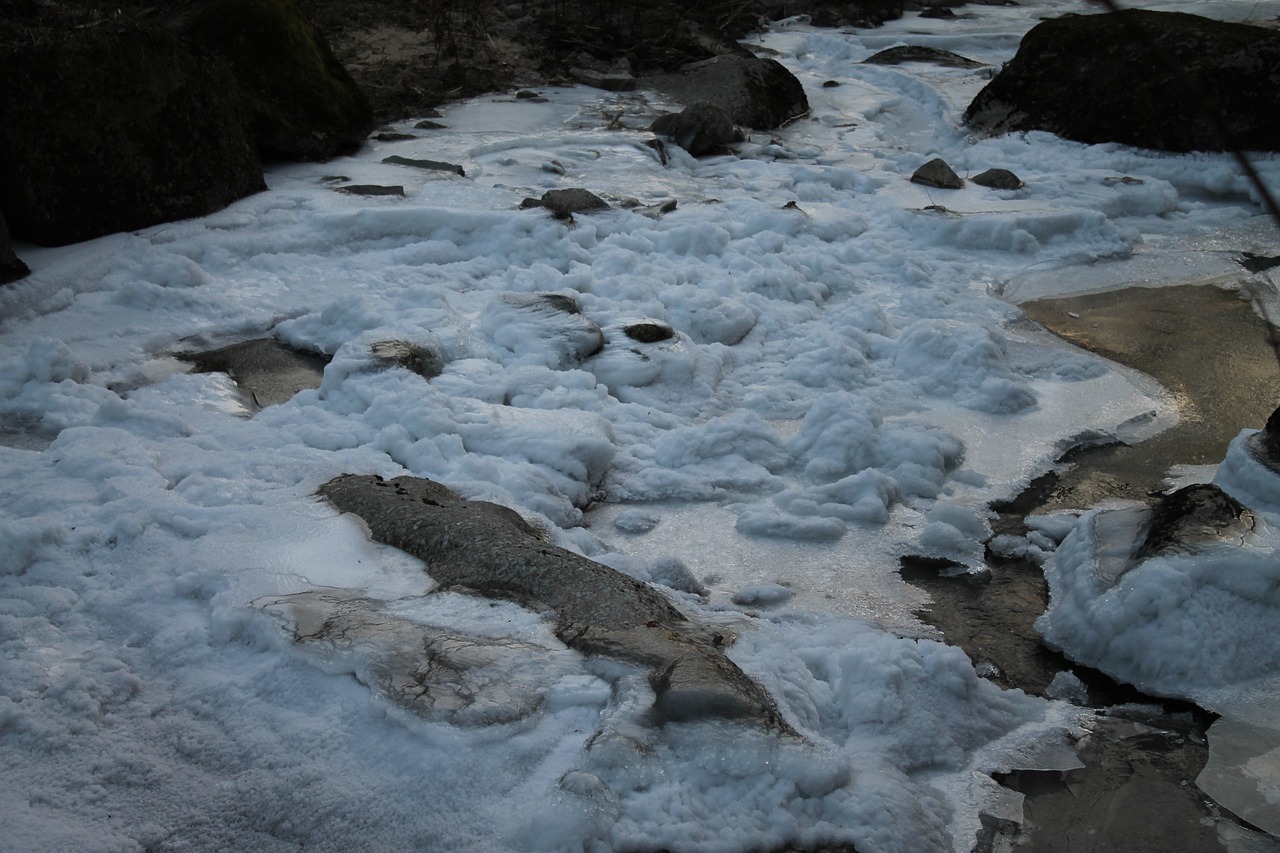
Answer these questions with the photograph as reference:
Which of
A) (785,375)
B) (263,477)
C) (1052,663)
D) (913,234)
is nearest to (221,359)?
(263,477)

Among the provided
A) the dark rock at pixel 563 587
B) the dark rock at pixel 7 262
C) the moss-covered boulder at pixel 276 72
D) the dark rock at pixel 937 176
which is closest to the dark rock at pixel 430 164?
the moss-covered boulder at pixel 276 72

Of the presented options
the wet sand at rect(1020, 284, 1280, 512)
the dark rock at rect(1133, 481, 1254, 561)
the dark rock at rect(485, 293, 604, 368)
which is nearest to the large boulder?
the wet sand at rect(1020, 284, 1280, 512)

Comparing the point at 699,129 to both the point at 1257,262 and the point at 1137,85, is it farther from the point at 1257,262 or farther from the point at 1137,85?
the point at 1257,262

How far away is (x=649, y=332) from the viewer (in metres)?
4.99

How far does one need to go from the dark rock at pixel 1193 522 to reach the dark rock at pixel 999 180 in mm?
4933

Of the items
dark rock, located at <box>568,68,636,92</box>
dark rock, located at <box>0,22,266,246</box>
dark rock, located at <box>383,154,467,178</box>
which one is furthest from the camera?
dark rock, located at <box>568,68,636,92</box>

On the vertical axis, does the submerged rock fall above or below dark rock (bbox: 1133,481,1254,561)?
above

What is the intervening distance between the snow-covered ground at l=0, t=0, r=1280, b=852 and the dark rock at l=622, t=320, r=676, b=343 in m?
0.09

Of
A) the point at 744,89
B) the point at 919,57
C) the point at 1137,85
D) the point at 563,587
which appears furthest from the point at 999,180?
the point at 563,587

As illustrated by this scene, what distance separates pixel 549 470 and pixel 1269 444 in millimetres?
2545

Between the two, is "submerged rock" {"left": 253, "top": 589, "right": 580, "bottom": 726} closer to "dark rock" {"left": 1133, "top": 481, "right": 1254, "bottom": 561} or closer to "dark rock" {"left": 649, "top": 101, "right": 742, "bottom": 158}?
"dark rock" {"left": 1133, "top": 481, "right": 1254, "bottom": 561}

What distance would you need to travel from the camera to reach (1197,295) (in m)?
5.85

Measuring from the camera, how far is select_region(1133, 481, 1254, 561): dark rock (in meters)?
2.98

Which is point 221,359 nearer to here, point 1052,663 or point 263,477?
point 263,477
